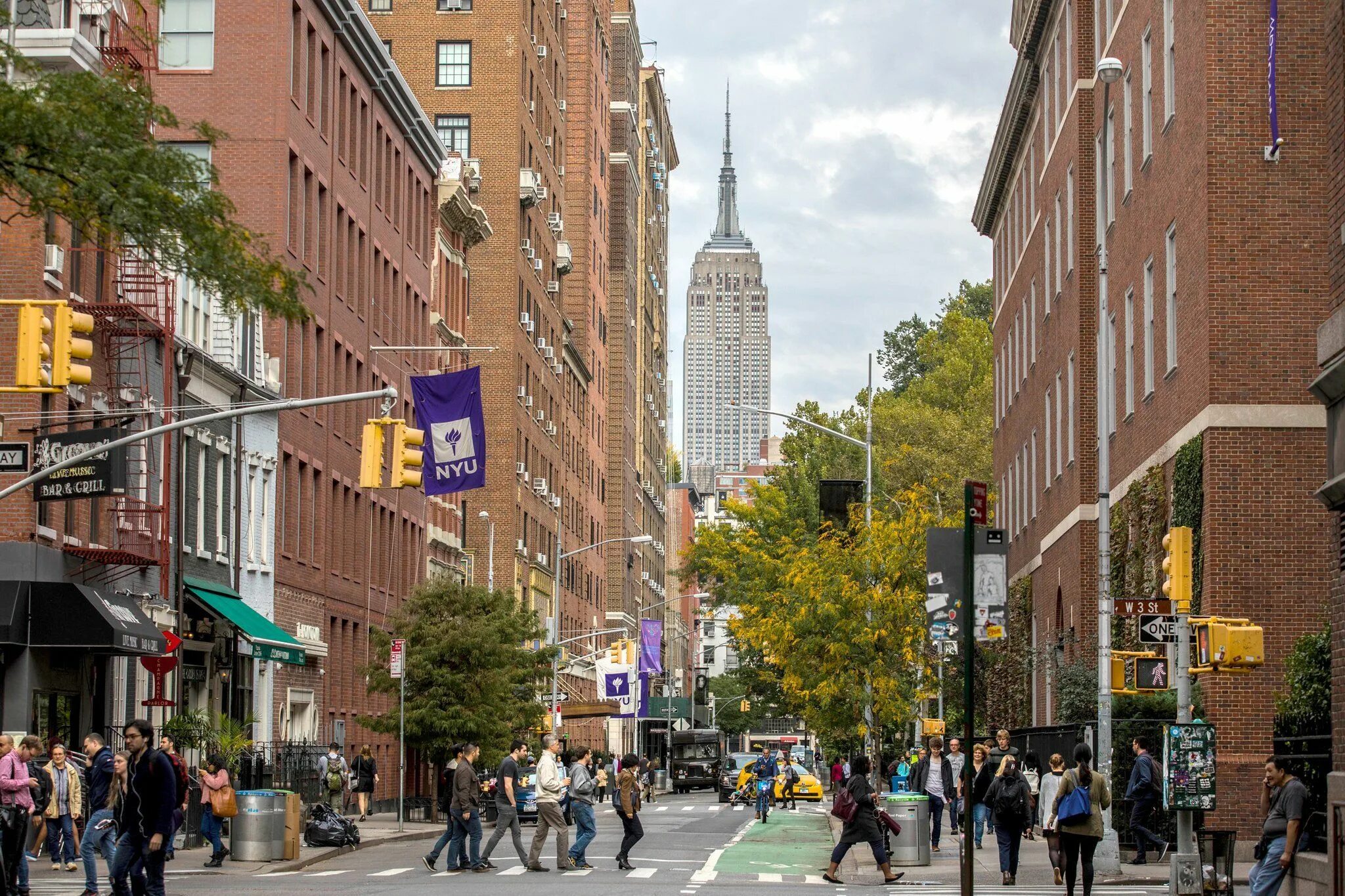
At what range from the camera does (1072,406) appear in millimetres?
44250

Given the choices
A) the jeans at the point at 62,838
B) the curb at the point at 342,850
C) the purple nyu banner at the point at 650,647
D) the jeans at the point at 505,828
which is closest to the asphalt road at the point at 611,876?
the curb at the point at 342,850

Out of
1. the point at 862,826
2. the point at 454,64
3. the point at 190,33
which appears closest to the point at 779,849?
the point at 862,826

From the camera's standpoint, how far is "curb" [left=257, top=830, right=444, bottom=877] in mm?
27522

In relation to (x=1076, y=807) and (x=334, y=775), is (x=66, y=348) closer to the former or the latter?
(x=1076, y=807)

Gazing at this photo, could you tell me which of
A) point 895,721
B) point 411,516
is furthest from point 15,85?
point 411,516

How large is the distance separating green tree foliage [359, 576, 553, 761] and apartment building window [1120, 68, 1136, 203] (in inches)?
773

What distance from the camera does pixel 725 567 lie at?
8212cm

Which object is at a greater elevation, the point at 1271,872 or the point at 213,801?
the point at 1271,872

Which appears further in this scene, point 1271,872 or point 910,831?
point 910,831

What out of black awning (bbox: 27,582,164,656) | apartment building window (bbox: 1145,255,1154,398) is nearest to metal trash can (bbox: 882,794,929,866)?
apartment building window (bbox: 1145,255,1154,398)

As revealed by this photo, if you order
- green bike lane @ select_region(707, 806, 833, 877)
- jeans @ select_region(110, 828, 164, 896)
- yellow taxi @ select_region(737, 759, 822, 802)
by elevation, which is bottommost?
yellow taxi @ select_region(737, 759, 822, 802)

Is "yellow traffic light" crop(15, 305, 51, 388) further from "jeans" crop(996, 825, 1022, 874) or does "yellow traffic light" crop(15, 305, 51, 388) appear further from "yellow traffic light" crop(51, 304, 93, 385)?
"jeans" crop(996, 825, 1022, 874)

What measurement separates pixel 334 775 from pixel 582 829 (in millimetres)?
13404

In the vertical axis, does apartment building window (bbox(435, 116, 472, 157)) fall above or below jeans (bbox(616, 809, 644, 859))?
above
